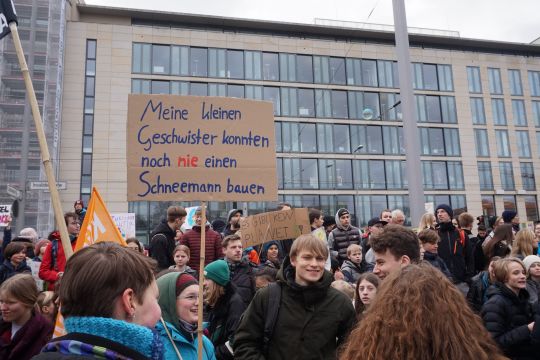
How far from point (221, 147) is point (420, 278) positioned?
8.01 feet

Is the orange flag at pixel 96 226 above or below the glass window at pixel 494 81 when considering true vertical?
below

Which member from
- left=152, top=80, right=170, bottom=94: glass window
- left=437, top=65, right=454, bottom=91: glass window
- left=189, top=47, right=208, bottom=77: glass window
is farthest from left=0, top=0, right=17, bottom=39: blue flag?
left=437, top=65, right=454, bottom=91: glass window

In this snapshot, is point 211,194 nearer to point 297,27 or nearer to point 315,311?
point 315,311

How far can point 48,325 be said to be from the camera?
338 centimetres

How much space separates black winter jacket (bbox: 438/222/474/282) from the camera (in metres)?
6.23

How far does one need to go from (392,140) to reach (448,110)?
5.99 metres

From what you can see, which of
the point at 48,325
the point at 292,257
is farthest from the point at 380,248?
the point at 48,325

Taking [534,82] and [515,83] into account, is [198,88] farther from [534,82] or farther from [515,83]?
[534,82]

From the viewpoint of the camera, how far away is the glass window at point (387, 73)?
130 feet

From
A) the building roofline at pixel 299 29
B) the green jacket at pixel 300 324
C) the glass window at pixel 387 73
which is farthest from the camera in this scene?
the glass window at pixel 387 73

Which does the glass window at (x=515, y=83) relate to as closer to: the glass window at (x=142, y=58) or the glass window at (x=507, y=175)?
the glass window at (x=507, y=175)

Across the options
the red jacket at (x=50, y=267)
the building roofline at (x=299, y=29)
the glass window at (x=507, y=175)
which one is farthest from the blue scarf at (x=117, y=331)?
the glass window at (x=507, y=175)

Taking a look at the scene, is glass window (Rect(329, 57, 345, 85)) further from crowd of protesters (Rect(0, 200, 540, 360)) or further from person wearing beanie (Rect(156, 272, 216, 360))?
person wearing beanie (Rect(156, 272, 216, 360))

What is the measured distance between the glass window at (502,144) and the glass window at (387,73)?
1007cm
